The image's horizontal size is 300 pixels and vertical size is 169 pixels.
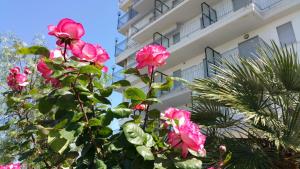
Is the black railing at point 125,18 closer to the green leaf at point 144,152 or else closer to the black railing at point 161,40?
the black railing at point 161,40

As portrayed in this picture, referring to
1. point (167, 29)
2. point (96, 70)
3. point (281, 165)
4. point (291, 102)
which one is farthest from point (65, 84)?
point (167, 29)

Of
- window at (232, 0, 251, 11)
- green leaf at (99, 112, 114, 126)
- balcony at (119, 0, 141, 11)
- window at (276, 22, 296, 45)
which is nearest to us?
green leaf at (99, 112, 114, 126)

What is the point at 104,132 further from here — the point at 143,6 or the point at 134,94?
the point at 143,6

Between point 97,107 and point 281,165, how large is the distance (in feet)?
13.9

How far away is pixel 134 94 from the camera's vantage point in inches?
68.9

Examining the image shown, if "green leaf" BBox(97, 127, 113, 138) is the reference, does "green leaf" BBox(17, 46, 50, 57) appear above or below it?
above

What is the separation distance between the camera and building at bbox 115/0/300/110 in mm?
13352

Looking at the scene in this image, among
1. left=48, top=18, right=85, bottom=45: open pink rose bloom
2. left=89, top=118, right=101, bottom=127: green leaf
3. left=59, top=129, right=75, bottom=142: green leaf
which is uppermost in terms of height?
left=48, top=18, right=85, bottom=45: open pink rose bloom

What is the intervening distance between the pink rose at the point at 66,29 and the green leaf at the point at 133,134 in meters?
0.53

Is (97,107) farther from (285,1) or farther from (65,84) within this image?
(285,1)

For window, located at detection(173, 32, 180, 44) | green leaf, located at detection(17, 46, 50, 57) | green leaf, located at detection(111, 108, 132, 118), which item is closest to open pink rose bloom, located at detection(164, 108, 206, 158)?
green leaf, located at detection(111, 108, 132, 118)

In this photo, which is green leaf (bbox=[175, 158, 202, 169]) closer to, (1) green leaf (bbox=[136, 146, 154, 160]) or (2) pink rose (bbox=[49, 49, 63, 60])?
(1) green leaf (bbox=[136, 146, 154, 160])

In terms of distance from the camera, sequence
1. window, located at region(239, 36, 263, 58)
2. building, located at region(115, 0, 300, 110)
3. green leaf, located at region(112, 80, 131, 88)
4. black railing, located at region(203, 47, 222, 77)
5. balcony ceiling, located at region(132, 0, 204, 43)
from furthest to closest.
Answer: balcony ceiling, located at region(132, 0, 204, 43)
black railing, located at region(203, 47, 222, 77)
window, located at region(239, 36, 263, 58)
building, located at region(115, 0, 300, 110)
green leaf, located at region(112, 80, 131, 88)

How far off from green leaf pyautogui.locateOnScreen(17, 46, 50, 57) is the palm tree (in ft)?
12.7
